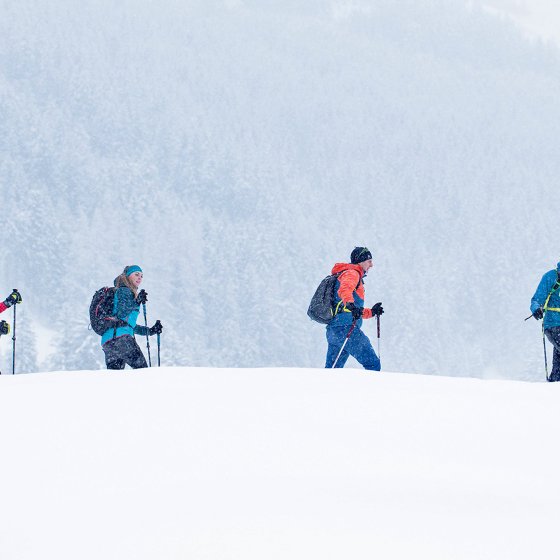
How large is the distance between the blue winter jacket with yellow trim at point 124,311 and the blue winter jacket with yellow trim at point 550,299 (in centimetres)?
423

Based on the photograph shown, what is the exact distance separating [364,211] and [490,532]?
16459 centimetres

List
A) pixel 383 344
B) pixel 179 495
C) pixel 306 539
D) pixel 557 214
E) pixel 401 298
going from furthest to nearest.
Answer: pixel 557 214 < pixel 401 298 < pixel 383 344 < pixel 179 495 < pixel 306 539


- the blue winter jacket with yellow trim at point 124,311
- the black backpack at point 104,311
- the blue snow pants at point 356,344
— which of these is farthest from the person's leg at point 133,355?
the blue snow pants at point 356,344

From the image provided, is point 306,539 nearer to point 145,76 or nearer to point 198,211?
point 198,211

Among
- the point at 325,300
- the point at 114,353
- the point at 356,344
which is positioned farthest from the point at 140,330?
the point at 356,344

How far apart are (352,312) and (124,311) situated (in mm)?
2318

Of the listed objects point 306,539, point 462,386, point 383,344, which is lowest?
point 306,539

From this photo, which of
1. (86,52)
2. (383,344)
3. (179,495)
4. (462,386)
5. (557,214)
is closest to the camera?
(179,495)

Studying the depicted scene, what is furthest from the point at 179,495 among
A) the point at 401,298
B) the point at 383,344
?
the point at 401,298

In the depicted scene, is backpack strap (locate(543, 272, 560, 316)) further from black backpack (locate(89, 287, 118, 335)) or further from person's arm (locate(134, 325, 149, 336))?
black backpack (locate(89, 287, 118, 335))

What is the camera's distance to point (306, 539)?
4359 millimetres

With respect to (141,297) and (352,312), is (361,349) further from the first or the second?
(141,297)

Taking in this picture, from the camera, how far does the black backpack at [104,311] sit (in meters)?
9.15

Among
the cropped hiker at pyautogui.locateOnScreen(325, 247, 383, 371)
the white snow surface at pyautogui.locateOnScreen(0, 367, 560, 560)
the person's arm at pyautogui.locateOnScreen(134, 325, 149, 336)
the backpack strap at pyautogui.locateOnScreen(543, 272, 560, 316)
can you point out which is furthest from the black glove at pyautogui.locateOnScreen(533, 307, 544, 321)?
the person's arm at pyautogui.locateOnScreen(134, 325, 149, 336)
